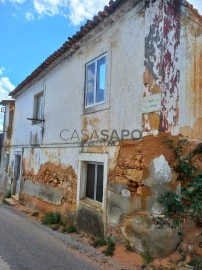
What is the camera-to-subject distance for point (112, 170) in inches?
259

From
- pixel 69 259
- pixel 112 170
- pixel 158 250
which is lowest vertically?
pixel 69 259

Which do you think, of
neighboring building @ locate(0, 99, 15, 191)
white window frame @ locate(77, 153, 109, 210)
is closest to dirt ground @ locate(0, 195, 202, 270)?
white window frame @ locate(77, 153, 109, 210)

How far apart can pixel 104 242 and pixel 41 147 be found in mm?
5286

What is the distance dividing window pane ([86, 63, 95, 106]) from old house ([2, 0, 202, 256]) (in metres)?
0.03

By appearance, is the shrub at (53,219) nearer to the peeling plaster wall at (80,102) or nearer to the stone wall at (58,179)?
the stone wall at (58,179)

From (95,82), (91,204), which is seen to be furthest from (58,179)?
(95,82)

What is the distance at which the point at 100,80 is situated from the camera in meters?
7.61

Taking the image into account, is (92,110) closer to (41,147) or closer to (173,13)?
(173,13)

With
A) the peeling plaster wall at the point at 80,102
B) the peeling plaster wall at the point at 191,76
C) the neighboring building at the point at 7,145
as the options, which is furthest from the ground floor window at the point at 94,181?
the neighboring building at the point at 7,145

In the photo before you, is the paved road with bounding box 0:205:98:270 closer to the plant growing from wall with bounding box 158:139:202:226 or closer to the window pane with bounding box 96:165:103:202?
the window pane with bounding box 96:165:103:202

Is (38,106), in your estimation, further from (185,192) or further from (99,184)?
(185,192)

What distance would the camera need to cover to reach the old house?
577 cm

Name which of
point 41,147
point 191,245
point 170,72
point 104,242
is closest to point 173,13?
point 170,72

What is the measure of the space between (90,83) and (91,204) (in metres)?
3.23
